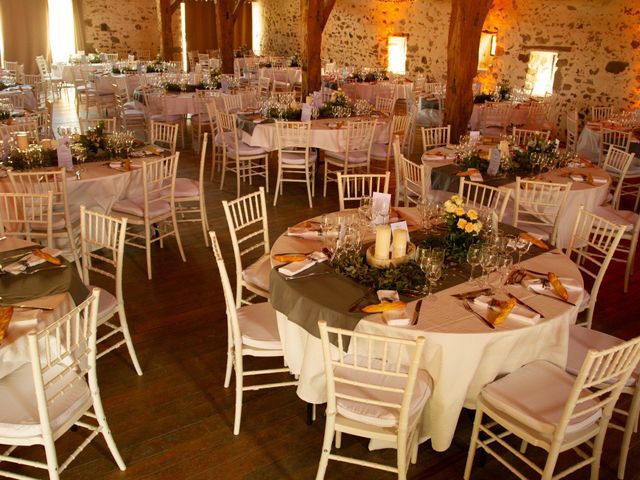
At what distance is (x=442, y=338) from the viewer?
2.53m

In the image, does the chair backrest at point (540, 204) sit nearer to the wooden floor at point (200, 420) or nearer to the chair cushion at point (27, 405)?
the wooden floor at point (200, 420)

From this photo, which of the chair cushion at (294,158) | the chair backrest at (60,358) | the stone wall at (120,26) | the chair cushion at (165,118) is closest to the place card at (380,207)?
the chair backrest at (60,358)

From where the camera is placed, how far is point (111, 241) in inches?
145

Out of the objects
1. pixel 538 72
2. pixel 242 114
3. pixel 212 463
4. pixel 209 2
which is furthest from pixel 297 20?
pixel 212 463

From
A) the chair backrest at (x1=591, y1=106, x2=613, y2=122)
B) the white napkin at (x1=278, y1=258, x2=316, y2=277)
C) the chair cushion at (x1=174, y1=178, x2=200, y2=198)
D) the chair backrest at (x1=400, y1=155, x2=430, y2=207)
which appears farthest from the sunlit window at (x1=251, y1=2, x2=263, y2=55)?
the white napkin at (x1=278, y1=258, x2=316, y2=277)

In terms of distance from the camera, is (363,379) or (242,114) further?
(242,114)

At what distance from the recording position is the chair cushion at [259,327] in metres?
2.98

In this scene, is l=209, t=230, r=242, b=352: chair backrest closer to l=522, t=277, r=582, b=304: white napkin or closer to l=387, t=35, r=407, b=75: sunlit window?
l=522, t=277, r=582, b=304: white napkin

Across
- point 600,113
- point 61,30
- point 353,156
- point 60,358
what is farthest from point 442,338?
point 61,30

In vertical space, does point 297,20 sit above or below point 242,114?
above

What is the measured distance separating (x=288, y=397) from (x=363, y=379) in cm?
88

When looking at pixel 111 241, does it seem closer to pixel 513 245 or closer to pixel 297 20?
pixel 513 245

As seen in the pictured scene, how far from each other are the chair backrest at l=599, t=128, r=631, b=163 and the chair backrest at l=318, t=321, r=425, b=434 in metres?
5.16

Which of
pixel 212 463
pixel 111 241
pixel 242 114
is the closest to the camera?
pixel 212 463
